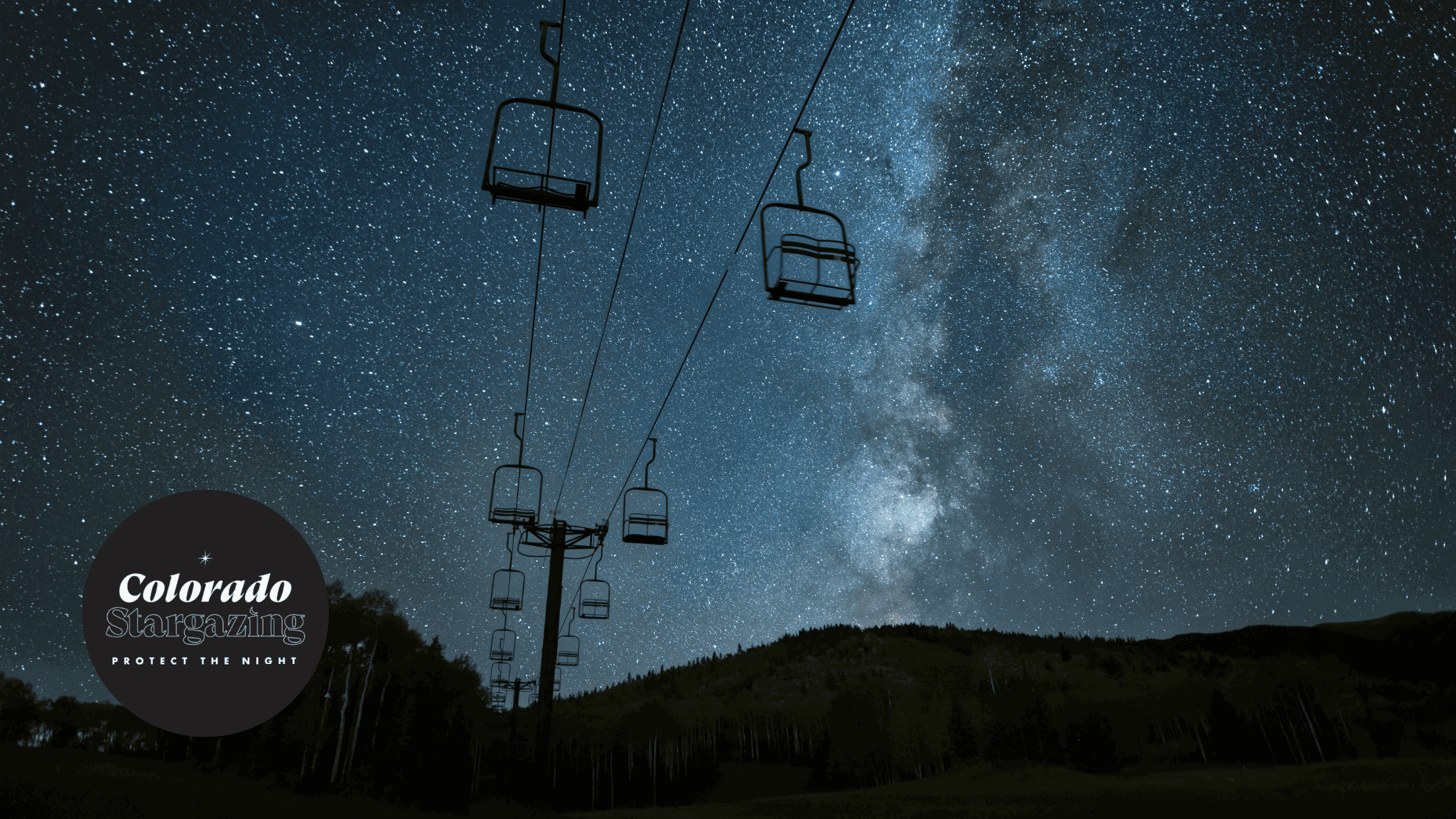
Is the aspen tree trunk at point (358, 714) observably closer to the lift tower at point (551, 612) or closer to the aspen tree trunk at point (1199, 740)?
the lift tower at point (551, 612)

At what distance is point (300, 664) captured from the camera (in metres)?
27.0

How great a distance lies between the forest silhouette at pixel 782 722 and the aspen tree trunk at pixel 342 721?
18 cm

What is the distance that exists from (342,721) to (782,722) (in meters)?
69.3

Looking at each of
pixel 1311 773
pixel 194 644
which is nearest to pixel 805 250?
pixel 194 644

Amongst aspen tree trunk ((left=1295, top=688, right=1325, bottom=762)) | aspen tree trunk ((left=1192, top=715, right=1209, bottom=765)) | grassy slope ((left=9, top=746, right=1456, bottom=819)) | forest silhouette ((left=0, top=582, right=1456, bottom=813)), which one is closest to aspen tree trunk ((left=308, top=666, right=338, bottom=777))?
forest silhouette ((left=0, top=582, right=1456, bottom=813))

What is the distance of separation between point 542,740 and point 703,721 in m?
86.5

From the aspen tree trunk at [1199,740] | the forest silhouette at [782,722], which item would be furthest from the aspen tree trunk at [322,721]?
the aspen tree trunk at [1199,740]

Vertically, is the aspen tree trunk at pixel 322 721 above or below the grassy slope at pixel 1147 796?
above

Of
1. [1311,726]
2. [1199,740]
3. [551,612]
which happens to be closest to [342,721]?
[551,612]

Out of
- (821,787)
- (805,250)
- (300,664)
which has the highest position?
(805,250)

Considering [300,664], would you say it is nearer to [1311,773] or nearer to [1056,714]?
[1311,773]

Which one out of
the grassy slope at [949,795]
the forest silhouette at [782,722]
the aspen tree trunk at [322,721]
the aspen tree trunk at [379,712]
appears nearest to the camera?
the grassy slope at [949,795]

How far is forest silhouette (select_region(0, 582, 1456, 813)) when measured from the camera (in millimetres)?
36844

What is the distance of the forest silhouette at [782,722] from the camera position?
3684cm
